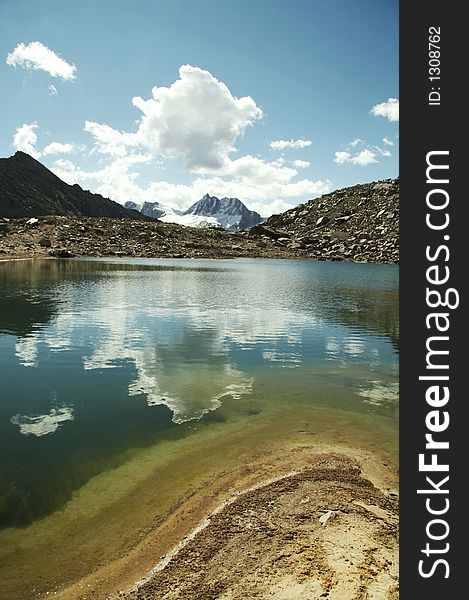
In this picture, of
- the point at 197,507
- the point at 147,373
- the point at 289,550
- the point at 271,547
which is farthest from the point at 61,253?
the point at 289,550

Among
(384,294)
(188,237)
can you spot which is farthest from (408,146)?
(188,237)

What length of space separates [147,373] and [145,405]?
15.8 feet

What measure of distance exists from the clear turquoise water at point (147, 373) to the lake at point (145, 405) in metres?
0.08

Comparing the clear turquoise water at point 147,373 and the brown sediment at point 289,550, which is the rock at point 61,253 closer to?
the clear turquoise water at point 147,373

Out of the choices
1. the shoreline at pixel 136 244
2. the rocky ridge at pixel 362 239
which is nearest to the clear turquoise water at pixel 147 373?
the shoreline at pixel 136 244

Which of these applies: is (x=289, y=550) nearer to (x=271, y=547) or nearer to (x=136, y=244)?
(x=271, y=547)

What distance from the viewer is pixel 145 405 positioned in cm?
1867

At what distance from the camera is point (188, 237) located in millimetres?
188750

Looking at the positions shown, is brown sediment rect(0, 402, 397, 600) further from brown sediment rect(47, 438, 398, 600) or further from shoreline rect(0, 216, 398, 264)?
shoreline rect(0, 216, 398, 264)

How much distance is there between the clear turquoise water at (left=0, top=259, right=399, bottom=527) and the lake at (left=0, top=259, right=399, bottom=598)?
8 cm

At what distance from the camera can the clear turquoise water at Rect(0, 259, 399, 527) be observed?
1411 cm

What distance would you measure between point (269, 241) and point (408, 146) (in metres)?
193

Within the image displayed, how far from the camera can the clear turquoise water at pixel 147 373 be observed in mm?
14109

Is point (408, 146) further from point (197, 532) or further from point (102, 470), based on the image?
point (102, 470)
